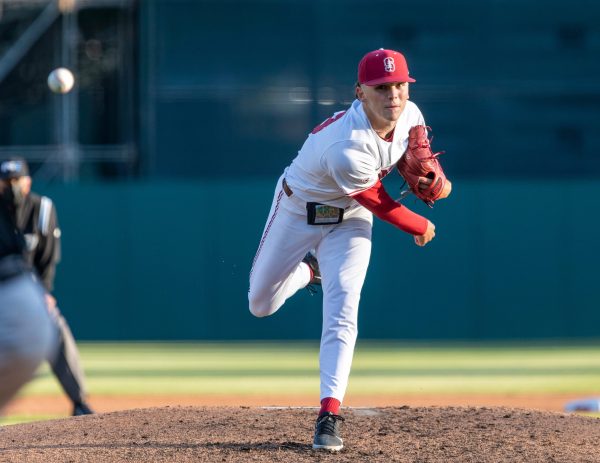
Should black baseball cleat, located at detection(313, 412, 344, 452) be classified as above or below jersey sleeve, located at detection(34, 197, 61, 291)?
below

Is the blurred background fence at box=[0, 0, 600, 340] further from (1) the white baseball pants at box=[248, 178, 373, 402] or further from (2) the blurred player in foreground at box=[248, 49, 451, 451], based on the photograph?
(2) the blurred player in foreground at box=[248, 49, 451, 451]

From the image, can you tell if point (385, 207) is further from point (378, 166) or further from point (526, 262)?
point (526, 262)

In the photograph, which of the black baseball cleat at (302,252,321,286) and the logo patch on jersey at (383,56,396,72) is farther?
the black baseball cleat at (302,252,321,286)

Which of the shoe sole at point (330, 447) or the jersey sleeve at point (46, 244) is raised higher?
the jersey sleeve at point (46, 244)

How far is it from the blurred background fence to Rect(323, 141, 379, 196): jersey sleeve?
7.62 m

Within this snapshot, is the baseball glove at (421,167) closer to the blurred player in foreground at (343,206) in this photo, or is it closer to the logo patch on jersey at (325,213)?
the blurred player in foreground at (343,206)

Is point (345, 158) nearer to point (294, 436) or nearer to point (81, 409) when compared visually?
point (294, 436)

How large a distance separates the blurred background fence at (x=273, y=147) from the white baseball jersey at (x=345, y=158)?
739 centimetres

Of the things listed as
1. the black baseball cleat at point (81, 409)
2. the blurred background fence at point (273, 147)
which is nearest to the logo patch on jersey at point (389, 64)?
the black baseball cleat at point (81, 409)

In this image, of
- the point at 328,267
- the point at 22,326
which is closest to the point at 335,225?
the point at 328,267

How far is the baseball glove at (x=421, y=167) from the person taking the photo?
197 inches

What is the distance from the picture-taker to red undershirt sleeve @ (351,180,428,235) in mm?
4883

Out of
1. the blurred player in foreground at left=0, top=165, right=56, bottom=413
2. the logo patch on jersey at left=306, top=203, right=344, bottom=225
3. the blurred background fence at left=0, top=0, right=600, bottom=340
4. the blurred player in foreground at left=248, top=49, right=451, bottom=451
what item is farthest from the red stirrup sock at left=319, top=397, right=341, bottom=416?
the blurred background fence at left=0, top=0, right=600, bottom=340

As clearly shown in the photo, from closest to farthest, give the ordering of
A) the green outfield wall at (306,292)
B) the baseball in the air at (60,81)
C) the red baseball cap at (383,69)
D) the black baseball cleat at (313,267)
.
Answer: the red baseball cap at (383,69), the black baseball cleat at (313,267), the baseball in the air at (60,81), the green outfield wall at (306,292)
